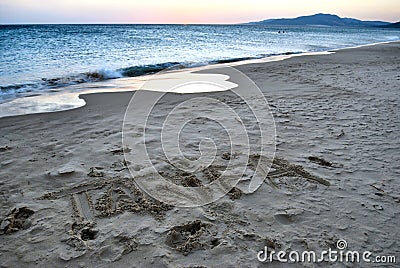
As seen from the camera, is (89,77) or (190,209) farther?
(89,77)

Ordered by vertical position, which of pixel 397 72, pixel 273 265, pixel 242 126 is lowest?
pixel 273 265

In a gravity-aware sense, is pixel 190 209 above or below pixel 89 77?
below

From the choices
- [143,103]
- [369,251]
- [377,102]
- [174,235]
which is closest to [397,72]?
[377,102]

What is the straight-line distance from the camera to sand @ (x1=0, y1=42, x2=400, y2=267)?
210cm

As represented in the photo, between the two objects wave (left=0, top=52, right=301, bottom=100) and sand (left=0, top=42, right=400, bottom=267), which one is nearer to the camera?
sand (left=0, top=42, right=400, bottom=267)

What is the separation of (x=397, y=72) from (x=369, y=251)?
10065 mm

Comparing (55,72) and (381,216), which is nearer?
(381,216)

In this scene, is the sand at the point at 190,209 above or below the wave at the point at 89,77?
below

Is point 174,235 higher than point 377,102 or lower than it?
lower

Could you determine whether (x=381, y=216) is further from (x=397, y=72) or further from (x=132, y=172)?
(x=397, y=72)

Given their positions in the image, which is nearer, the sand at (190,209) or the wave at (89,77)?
the sand at (190,209)

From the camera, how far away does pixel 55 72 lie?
11.3 metres

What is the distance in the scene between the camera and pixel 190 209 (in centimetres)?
256

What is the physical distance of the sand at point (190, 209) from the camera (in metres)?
2.10
